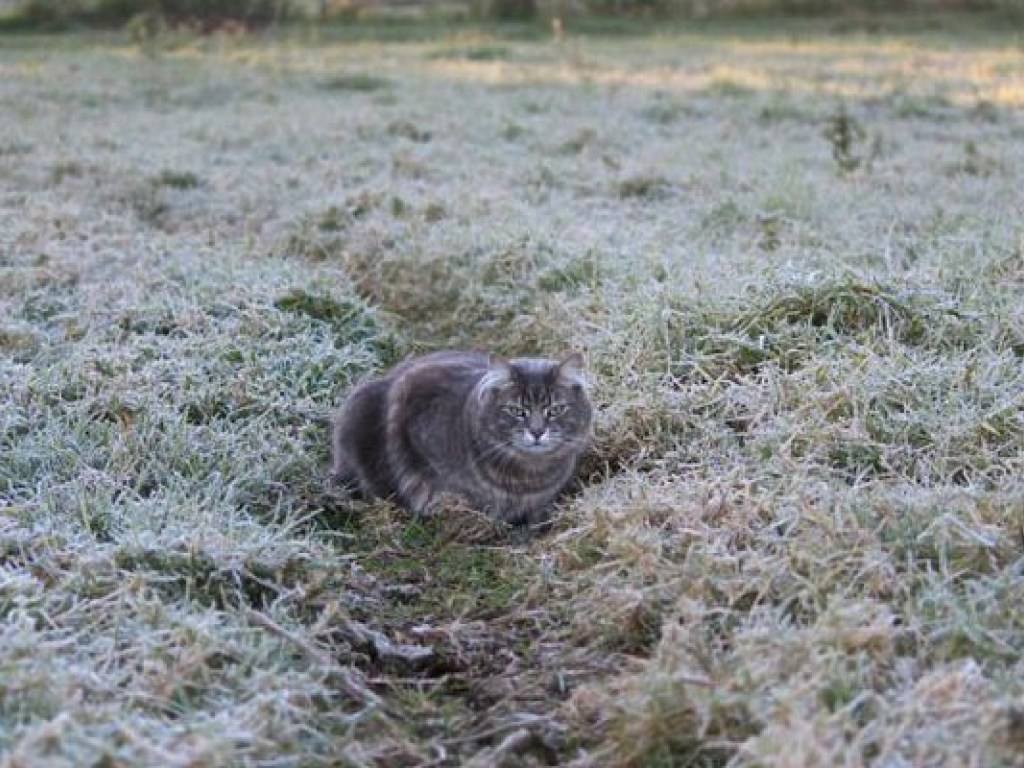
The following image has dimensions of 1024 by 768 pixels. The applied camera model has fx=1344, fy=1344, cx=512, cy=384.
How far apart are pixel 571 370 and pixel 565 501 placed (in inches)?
18.3

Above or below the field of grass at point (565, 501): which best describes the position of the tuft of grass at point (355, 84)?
above

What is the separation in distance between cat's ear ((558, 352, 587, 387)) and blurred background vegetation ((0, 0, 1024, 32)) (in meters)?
18.1

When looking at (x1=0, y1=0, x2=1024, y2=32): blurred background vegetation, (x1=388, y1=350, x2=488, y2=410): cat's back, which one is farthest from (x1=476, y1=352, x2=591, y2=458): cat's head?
(x1=0, y1=0, x2=1024, y2=32): blurred background vegetation

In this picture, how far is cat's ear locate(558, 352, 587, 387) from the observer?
456 centimetres

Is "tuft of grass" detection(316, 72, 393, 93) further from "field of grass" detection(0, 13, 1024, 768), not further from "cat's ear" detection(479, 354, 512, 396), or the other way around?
"cat's ear" detection(479, 354, 512, 396)

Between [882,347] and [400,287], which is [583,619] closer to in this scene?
[882,347]

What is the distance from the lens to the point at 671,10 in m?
24.8

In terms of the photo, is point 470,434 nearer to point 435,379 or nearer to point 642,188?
point 435,379

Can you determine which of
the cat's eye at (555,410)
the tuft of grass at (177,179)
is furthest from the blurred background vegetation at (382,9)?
the cat's eye at (555,410)

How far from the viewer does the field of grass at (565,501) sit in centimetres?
307

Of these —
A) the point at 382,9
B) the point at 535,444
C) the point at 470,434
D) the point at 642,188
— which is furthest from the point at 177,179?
the point at 382,9

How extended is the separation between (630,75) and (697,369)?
12081 mm

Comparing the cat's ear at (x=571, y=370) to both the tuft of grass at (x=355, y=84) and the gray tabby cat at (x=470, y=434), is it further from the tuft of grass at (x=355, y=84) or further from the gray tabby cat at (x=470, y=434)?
the tuft of grass at (x=355, y=84)

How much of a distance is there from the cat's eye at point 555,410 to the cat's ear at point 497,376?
161mm
